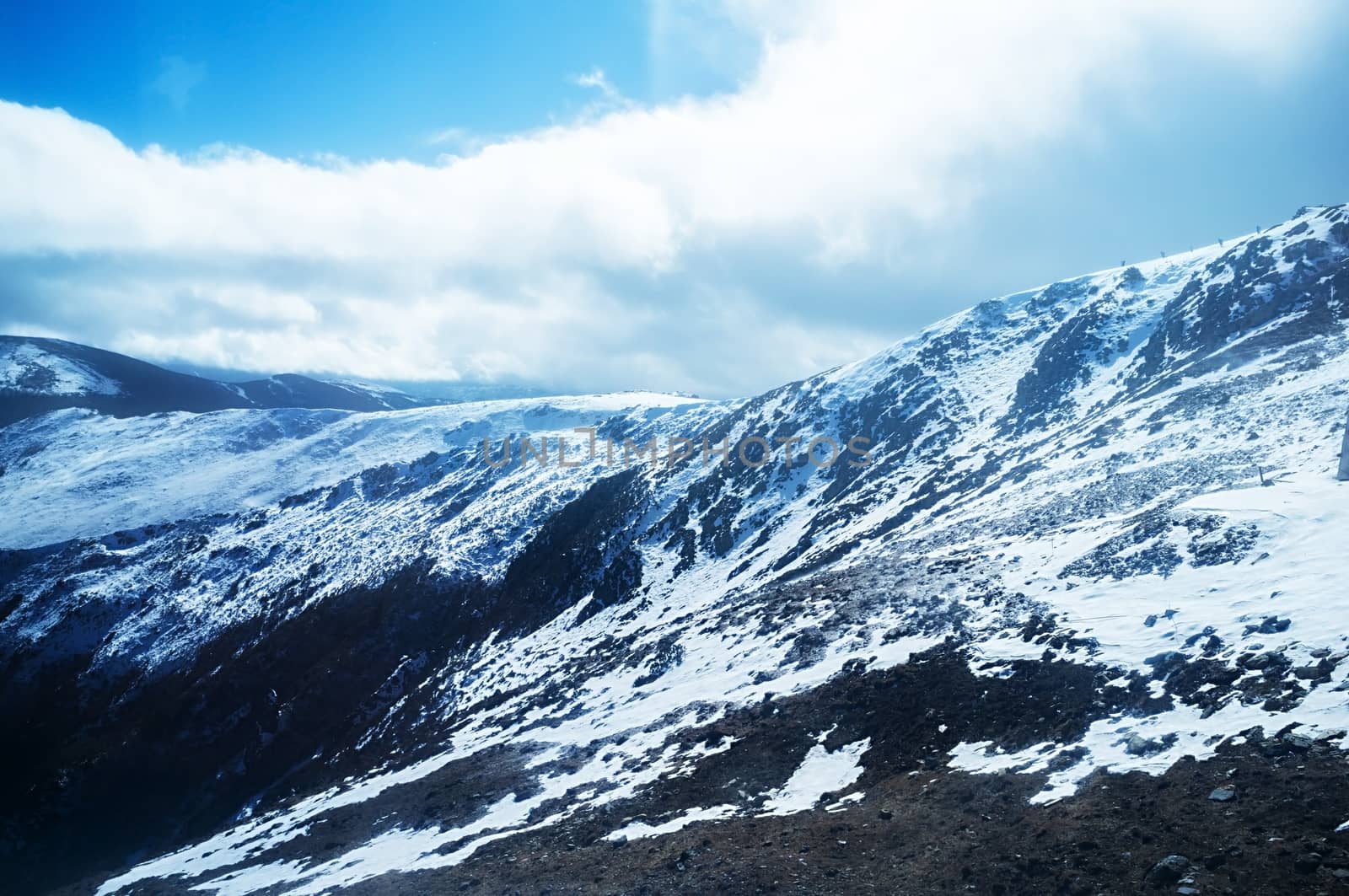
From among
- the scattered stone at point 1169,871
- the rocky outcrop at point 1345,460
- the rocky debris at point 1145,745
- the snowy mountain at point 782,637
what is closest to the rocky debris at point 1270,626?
the snowy mountain at point 782,637

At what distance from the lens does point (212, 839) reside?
136 ft

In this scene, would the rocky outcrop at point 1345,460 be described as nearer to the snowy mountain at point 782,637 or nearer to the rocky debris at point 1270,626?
the snowy mountain at point 782,637

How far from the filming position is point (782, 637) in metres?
31.2

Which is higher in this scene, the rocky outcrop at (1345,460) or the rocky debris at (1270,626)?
the rocky outcrop at (1345,460)

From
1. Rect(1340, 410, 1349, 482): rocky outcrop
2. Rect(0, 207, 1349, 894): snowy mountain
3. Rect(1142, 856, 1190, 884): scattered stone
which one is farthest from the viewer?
Rect(1340, 410, 1349, 482): rocky outcrop

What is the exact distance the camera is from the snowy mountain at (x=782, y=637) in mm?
15156

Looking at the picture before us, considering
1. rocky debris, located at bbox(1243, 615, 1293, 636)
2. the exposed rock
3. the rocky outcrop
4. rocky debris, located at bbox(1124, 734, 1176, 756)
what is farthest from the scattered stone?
the rocky outcrop

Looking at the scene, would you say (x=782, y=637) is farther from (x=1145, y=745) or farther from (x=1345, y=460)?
(x=1345, y=460)

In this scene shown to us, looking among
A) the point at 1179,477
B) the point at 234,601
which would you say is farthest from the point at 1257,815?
the point at 234,601

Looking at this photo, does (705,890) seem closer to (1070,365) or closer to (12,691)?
(1070,365)

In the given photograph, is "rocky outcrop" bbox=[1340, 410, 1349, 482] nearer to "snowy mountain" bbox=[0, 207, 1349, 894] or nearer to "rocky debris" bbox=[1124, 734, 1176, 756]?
"snowy mountain" bbox=[0, 207, 1349, 894]

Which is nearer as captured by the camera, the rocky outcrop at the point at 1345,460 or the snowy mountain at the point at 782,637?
the snowy mountain at the point at 782,637

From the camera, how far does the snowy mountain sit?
49.7 feet

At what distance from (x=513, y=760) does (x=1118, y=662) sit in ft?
→ 76.5
